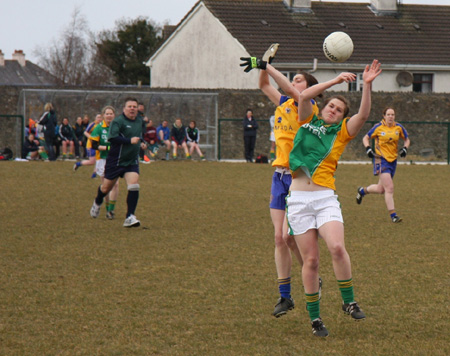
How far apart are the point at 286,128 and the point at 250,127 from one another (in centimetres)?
2383

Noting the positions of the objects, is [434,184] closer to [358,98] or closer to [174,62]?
[358,98]

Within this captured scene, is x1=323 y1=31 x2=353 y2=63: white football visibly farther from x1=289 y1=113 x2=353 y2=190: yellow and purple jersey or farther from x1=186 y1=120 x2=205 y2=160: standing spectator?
x1=186 y1=120 x2=205 y2=160: standing spectator

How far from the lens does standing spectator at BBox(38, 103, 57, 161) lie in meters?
29.4

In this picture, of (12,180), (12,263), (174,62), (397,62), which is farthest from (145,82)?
(12,263)

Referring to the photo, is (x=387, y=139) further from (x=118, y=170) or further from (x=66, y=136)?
(x=66, y=136)

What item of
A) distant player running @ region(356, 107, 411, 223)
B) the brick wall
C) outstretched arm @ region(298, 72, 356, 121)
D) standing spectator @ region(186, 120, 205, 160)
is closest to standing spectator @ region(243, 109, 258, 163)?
standing spectator @ region(186, 120, 205, 160)

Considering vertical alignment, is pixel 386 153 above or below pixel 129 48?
below

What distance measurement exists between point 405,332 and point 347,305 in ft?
1.60

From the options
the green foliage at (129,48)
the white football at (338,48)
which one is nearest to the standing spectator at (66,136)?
the white football at (338,48)

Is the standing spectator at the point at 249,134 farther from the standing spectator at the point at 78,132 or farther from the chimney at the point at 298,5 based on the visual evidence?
the chimney at the point at 298,5

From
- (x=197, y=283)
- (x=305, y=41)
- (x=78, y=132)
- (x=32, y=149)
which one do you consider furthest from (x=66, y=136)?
(x=197, y=283)

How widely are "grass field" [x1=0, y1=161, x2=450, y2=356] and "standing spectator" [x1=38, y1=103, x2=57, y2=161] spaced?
12739 millimetres

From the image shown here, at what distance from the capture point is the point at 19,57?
311 feet

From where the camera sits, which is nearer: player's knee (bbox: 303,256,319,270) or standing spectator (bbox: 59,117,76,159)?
player's knee (bbox: 303,256,319,270)
